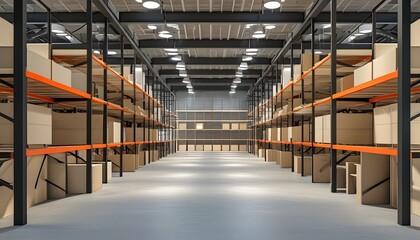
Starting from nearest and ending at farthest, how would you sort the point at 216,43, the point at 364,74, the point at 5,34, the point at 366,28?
the point at 5,34, the point at 364,74, the point at 366,28, the point at 216,43

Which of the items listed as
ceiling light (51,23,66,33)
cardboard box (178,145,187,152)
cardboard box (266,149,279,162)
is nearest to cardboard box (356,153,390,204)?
ceiling light (51,23,66,33)

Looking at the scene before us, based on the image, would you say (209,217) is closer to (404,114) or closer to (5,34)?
(404,114)

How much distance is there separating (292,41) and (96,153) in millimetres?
7334

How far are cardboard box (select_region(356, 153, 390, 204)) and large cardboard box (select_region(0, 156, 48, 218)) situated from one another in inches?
211

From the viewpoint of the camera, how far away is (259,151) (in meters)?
28.3

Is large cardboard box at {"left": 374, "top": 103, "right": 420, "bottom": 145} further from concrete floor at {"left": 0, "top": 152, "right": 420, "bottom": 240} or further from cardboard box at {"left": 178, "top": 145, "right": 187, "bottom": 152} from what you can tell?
cardboard box at {"left": 178, "top": 145, "right": 187, "bottom": 152}

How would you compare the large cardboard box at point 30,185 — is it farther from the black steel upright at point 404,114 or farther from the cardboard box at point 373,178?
the cardboard box at point 373,178

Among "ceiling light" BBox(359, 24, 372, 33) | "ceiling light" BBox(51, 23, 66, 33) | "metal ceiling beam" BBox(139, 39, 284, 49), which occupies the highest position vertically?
"metal ceiling beam" BBox(139, 39, 284, 49)

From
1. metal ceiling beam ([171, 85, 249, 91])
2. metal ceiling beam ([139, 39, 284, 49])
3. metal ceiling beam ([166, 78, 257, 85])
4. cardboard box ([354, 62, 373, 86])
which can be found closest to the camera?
cardboard box ([354, 62, 373, 86])

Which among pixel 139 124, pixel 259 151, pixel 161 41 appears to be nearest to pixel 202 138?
pixel 259 151

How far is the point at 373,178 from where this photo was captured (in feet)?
27.0

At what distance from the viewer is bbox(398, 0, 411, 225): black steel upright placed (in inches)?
240

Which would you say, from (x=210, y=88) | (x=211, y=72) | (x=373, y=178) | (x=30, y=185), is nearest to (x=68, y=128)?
Result: (x=30, y=185)

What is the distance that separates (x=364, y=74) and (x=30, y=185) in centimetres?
570
